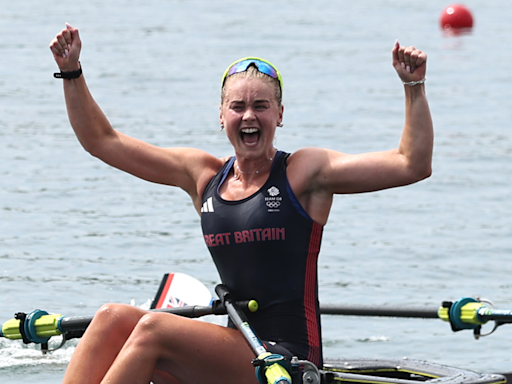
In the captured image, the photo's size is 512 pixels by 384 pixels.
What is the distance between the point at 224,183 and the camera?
4734 millimetres

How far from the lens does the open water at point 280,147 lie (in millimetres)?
8836

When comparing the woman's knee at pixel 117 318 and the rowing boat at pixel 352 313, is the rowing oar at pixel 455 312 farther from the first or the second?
the woman's knee at pixel 117 318

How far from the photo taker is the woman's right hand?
4695 millimetres

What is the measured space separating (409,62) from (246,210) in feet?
3.11

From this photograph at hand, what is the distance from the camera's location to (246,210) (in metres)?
4.52

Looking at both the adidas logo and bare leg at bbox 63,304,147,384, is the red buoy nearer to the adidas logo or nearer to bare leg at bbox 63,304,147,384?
the adidas logo

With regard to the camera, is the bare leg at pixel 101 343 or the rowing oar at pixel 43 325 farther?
the rowing oar at pixel 43 325

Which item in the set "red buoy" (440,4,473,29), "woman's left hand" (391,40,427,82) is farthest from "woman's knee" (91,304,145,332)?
"red buoy" (440,4,473,29)

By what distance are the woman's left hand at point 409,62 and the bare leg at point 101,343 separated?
148cm

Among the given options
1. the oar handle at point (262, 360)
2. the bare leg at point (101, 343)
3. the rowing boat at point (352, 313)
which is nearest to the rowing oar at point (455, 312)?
the rowing boat at point (352, 313)

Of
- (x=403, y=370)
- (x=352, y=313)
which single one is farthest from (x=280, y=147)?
(x=403, y=370)

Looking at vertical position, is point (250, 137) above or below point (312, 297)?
above

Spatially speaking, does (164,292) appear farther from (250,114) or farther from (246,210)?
(250,114)

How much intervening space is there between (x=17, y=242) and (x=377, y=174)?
6738 mm
